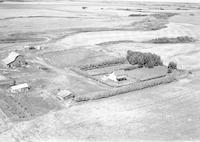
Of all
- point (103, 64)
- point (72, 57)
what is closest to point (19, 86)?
point (103, 64)

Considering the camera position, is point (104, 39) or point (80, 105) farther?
point (104, 39)

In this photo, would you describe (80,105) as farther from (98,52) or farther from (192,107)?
A: (98,52)

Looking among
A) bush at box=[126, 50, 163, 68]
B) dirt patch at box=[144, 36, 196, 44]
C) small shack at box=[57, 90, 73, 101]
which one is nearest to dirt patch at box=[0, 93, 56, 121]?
small shack at box=[57, 90, 73, 101]

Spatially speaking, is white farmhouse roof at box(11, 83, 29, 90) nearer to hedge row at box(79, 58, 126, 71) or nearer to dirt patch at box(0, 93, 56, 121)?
dirt patch at box(0, 93, 56, 121)

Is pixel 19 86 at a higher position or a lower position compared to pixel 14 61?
lower

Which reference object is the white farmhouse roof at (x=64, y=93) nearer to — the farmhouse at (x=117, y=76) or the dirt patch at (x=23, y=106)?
the dirt patch at (x=23, y=106)

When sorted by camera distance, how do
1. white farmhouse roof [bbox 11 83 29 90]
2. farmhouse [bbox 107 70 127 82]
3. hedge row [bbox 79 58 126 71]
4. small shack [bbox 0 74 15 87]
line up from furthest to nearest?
hedge row [bbox 79 58 126 71]
farmhouse [bbox 107 70 127 82]
small shack [bbox 0 74 15 87]
white farmhouse roof [bbox 11 83 29 90]

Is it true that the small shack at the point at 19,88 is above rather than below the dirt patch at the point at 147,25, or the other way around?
above

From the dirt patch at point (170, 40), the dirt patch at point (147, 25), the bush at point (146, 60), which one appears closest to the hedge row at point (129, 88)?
the bush at point (146, 60)

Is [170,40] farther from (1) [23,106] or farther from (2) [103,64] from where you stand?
(1) [23,106]

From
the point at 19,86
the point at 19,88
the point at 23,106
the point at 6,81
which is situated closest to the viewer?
the point at 23,106

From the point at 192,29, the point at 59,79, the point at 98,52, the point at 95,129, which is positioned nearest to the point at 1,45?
the point at 98,52
